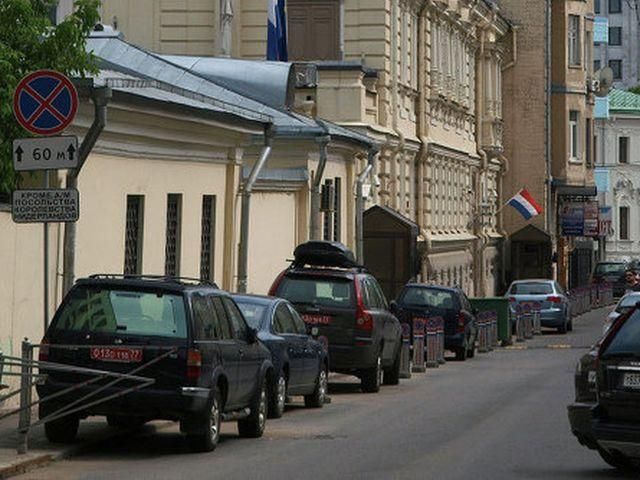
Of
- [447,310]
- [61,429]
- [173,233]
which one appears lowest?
[61,429]

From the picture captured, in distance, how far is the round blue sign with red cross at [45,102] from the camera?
1591 cm

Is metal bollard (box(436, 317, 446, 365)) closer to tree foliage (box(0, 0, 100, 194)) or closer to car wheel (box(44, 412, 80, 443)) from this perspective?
tree foliage (box(0, 0, 100, 194))

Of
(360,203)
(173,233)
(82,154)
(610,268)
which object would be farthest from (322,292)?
(610,268)

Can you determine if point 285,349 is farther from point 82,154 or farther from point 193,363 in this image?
point 193,363

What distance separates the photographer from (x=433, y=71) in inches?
2073

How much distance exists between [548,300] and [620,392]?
1457 inches

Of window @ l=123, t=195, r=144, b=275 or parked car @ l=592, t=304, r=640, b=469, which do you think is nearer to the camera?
parked car @ l=592, t=304, r=640, b=469

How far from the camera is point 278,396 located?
66.8 feet

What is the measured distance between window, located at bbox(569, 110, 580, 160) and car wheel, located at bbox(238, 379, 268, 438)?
188ft

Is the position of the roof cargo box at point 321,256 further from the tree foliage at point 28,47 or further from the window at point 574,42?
the window at point 574,42

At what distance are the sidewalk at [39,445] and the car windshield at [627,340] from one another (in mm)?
4777

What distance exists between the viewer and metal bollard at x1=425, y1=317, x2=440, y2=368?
33347 mm

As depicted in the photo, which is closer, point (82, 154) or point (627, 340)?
point (627, 340)

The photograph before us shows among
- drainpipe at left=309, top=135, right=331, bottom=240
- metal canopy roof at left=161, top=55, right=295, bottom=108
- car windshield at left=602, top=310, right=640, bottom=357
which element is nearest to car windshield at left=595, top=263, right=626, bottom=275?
metal canopy roof at left=161, top=55, right=295, bottom=108
